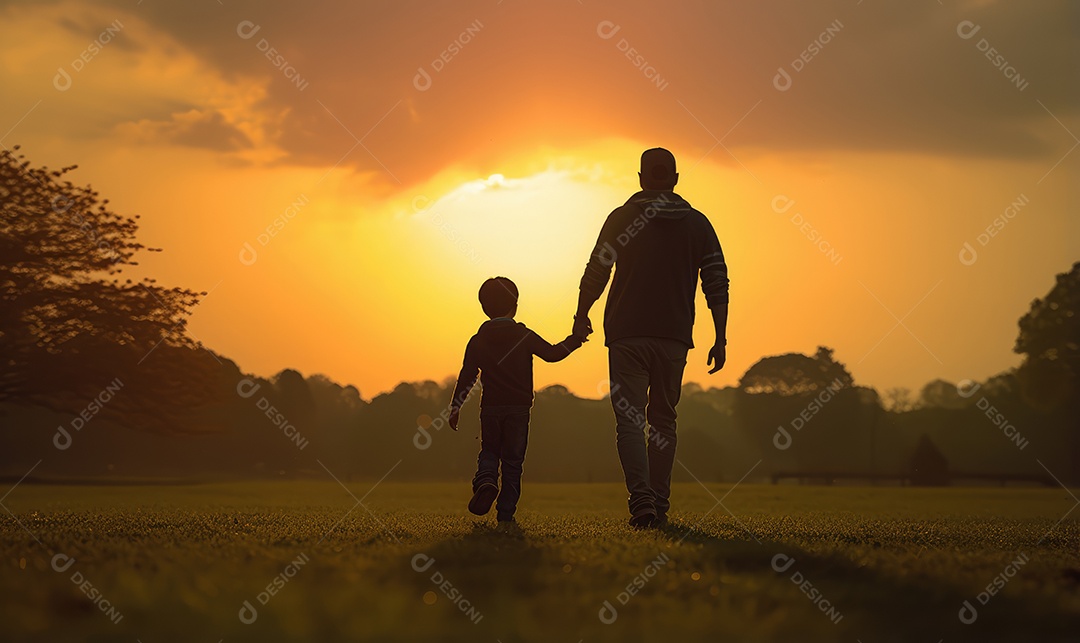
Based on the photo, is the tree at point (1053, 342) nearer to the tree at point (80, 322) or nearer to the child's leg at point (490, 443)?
the tree at point (80, 322)

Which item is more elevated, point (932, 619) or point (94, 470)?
point (932, 619)

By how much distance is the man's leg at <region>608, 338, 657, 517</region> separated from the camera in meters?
8.69

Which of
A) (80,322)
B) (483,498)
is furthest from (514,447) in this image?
(80,322)

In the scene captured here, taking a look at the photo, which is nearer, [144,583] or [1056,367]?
[144,583]

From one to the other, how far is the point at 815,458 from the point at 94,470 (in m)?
39.9

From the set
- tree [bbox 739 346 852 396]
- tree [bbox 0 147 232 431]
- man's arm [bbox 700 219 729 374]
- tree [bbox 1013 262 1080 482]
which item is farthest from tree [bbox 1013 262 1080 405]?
man's arm [bbox 700 219 729 374]

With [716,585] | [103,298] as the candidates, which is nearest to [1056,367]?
[103,298]

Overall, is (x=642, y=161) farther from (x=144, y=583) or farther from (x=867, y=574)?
(x=144, y=583)

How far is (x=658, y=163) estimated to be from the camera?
367 inches

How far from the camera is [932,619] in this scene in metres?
4.08

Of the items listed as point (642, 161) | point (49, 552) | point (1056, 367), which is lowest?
point (49, 552)

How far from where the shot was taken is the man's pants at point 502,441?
30.5ft

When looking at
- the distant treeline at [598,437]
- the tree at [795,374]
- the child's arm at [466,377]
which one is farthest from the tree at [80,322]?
the tree at [795,374]

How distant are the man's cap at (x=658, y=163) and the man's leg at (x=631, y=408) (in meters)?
1.55
